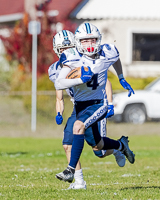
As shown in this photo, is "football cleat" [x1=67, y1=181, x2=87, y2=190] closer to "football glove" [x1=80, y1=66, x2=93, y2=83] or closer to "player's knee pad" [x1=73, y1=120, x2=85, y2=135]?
"player's knee pad" [x1=73, y1=120, x2=85, y2=135]

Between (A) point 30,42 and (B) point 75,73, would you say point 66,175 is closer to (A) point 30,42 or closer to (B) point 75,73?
(B) point 75,73

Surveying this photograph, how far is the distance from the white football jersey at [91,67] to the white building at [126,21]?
612 inches

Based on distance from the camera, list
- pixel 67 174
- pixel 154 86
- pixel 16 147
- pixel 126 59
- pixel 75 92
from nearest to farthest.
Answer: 1. pixel 67 174
2. pixel 75 92
3. pixel 16 147
4. pixel 154 86
5. pixel 126 59

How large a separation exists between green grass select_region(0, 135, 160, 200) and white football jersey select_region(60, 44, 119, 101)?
1099 millimetres

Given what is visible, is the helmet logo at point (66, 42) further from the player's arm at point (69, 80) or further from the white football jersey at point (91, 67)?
the player's arm at point (69, 80)

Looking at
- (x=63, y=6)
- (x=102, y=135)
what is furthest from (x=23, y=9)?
(x=102, y=135)

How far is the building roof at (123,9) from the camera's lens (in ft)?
72.1

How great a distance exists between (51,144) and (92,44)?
8.33 m

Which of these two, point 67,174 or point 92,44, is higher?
point 92,44

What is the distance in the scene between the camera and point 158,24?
884 inches

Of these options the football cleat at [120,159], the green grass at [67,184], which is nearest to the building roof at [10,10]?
the green grass at [67,184]

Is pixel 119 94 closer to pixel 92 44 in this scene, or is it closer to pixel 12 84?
pixel 12 84

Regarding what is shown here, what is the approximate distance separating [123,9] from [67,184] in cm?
1625

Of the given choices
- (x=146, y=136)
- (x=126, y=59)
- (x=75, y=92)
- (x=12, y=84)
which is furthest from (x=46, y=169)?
(x=126, y=59)
